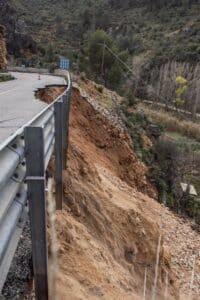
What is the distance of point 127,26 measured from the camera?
281 feet

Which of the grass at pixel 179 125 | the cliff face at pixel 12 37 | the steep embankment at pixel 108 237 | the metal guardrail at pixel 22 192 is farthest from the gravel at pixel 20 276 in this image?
the cliff face at pixel 12 37

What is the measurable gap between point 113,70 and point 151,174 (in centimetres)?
2321

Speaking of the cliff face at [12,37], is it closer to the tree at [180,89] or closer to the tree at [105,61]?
the tree at [105,61]

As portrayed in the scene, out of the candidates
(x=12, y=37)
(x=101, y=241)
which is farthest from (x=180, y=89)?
(x=101, y=241)

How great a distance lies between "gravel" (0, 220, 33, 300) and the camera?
13.6ft

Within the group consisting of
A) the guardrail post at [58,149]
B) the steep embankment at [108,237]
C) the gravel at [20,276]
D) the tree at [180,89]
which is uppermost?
the guardrail post at [58,149]

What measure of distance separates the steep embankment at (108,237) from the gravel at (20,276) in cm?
65

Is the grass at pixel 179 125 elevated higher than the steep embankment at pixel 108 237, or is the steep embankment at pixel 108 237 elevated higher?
the steep embankment at pixel 108 237

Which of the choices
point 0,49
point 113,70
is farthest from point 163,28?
point 0,49

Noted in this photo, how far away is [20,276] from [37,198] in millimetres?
1386

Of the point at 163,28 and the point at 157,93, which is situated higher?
the point at 163,28

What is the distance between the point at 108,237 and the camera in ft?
30.8

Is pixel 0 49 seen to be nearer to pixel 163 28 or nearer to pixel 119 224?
pixel 119 224

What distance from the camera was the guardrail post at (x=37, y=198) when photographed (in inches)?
128
